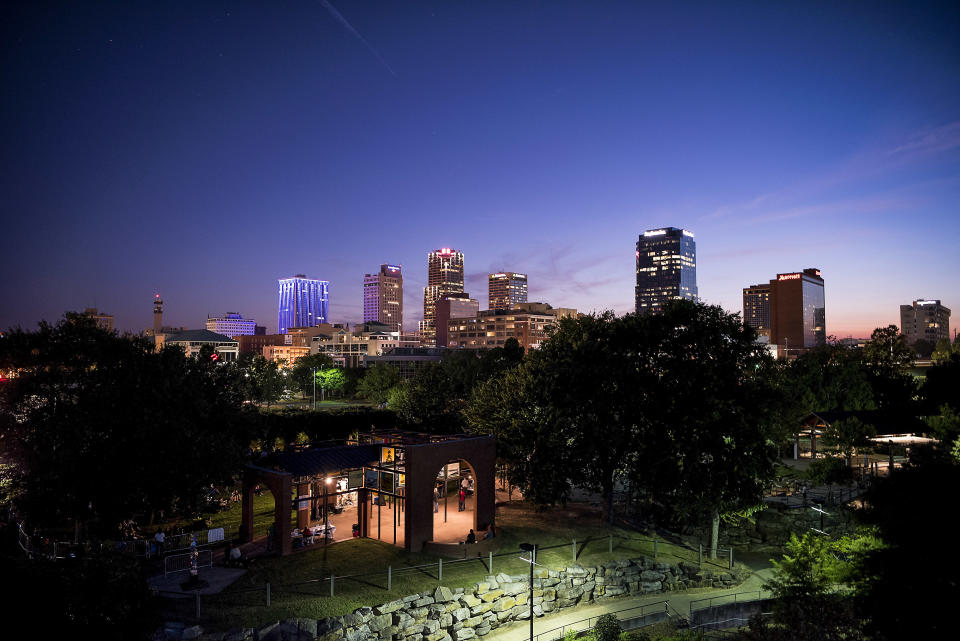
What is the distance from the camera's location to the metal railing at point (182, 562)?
23.6m

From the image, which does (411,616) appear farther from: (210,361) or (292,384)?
(292,384)

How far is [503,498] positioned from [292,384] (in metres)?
88.1

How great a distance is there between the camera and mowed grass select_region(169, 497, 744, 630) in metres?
21.0

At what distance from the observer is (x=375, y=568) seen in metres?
25.4

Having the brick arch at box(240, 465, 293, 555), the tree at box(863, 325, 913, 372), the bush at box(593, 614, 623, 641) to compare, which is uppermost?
the tree at box(863, 325, 913, 372)

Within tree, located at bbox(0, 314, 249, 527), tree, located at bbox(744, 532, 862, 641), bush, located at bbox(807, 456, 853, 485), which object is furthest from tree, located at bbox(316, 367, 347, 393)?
tree, located at bbox(744, 532, 862, 641)

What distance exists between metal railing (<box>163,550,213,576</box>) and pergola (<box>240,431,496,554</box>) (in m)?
2.98

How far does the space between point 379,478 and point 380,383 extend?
2830 inches

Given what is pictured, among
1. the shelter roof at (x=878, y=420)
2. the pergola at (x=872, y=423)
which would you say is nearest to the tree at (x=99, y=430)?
the pergola at (x=872, y=423)

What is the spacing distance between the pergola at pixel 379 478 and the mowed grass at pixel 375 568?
1.45 metres

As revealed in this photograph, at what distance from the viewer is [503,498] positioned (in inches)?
1609

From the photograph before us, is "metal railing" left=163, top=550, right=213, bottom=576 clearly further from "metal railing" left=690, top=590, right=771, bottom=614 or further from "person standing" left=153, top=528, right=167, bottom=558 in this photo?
"metal railing" left=690, top=590, right=771, bottom=614

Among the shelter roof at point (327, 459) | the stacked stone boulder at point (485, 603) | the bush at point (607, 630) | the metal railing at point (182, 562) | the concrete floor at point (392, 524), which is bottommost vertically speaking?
the stacked stone boulder at point (485, 603)

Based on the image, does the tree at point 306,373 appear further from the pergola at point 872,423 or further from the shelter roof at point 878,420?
the shelter roof at point 878,420
